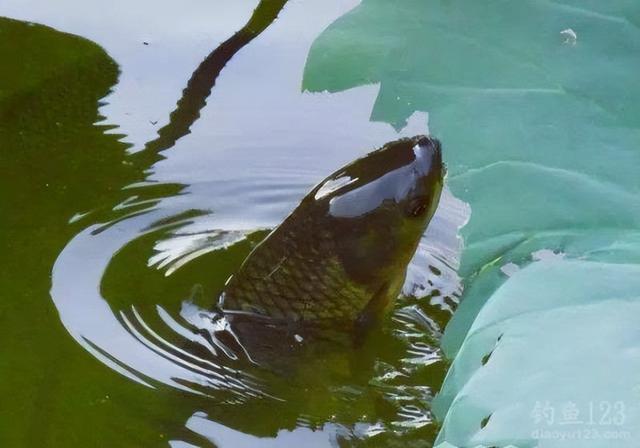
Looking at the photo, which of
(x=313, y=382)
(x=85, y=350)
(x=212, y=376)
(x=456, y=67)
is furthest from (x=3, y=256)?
(x=456, y=67)

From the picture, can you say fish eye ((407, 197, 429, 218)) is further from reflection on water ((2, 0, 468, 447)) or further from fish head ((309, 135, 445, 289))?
reflection on water ((2, 0, 468, 447))

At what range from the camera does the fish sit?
1.22 m

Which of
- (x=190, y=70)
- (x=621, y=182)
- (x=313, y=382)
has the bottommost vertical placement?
(x=313, y=382)

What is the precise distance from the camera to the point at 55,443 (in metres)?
1.06

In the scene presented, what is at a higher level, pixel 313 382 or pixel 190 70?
pixel 190 70

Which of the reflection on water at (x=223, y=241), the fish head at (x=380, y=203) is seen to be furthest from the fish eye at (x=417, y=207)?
the reflection on water at (x=223, y=241)

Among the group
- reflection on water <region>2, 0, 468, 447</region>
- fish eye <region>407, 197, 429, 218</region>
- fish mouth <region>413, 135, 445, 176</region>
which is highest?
fish mouth <region>413, 135, 445, 176</region>

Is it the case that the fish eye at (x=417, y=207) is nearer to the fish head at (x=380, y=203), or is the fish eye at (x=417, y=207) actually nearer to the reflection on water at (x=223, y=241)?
the fish head at (x=380, y=203)

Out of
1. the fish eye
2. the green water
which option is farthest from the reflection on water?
the fish eye

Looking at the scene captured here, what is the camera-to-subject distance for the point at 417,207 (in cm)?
124

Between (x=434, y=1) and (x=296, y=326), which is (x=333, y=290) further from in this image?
(x=434, y=1)

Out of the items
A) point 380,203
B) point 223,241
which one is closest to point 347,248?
point 380,203

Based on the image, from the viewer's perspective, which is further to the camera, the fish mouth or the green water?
the fish mouth

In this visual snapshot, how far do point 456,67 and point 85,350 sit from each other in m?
0.81
